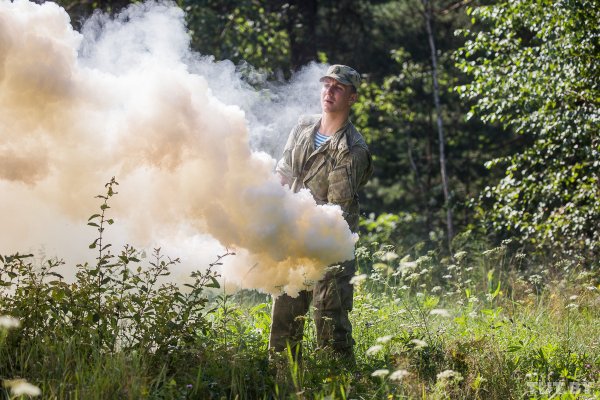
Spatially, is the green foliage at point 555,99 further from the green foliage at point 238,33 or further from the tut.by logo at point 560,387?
the green foliage at point 238,33

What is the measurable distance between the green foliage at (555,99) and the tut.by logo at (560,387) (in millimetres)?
4180

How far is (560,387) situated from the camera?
5.31 meters

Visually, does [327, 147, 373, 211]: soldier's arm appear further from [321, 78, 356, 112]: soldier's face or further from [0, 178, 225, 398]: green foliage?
[0, 178, 225, 398]: green foliage

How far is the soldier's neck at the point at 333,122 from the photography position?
5.98 m

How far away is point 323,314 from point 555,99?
5592 millimetres

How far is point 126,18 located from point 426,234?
10803 millimetres

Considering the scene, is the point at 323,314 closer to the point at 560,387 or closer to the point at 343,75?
the point at 560,387

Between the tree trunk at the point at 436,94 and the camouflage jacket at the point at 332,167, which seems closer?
the camouflage jacket at the point at 332,167

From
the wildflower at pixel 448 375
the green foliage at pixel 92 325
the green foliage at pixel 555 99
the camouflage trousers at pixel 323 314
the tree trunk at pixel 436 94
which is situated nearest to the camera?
the wildflower at pixel 448 375

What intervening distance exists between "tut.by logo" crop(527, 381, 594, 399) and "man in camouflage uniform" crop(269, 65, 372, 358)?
1.24 metres

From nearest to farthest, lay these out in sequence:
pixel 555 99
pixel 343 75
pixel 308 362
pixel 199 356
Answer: pixel 199 356 → pixel 308 362 → pixel 343 75 → pixel 555 99

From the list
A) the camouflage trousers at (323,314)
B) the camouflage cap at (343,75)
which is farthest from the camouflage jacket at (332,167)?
the camouflage trousers at (323,314)

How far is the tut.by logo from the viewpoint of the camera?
17.3 feet

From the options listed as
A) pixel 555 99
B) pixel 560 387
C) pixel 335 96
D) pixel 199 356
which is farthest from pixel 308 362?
pixel 555 99
